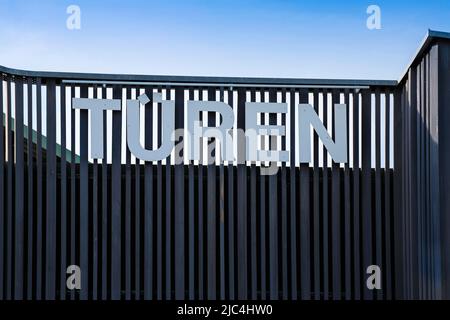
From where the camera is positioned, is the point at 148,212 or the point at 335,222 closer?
the point at 148,212

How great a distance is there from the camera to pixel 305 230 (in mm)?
8703

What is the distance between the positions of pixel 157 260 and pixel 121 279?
634mm

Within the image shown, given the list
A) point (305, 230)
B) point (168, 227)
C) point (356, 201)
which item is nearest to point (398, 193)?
point (356, 201)

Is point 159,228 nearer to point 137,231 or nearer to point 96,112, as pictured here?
point 137,231

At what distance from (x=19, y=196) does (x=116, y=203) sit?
145cm

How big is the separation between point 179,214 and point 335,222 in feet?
7.94

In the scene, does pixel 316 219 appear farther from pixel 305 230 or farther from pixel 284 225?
pixel 284 225

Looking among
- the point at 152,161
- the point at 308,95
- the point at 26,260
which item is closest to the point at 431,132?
the point at 308,95

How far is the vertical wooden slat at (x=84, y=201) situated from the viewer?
27.8 ft

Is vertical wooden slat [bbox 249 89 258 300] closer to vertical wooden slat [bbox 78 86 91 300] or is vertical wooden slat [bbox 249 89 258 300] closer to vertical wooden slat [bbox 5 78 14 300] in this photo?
vertical wooden slat [bbox 78 86 91 300]

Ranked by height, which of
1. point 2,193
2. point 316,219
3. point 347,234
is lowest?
point 347,234

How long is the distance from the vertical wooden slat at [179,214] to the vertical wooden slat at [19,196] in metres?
2.30

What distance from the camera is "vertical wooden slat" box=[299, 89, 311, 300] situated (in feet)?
28.4

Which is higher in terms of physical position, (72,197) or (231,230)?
(72,197)
